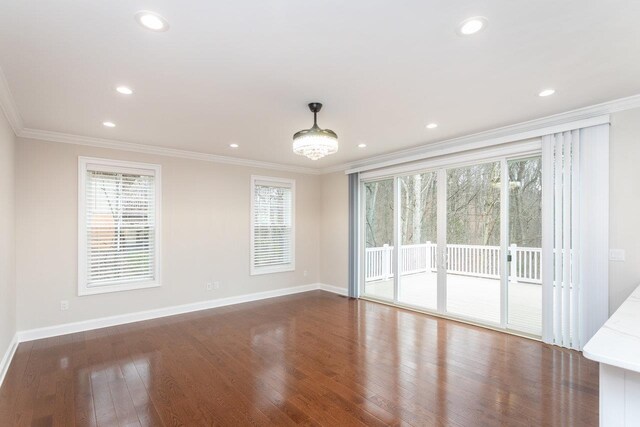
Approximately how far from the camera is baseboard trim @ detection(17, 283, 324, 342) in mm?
4203

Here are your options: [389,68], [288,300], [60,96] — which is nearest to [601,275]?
[389,68]

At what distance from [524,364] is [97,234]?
18.7 ft

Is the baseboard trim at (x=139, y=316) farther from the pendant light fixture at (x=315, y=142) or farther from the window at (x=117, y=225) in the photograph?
the pendant light fixture at (x=315, y=142)

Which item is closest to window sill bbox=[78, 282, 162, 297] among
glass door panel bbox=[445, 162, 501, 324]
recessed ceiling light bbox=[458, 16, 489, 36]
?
glass door panel bbox=[445, 162, 501, 324]

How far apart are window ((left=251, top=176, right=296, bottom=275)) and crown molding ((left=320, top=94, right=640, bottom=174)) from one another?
1.41 meters

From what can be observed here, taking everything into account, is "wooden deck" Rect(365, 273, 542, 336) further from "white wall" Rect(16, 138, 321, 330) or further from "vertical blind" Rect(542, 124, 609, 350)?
"white wall" Rect(16, 138, 321, 330)

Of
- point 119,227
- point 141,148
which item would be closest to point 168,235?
point 119,227

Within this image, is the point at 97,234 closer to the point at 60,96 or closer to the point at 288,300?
the point at 60,96

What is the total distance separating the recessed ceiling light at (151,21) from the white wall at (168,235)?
344cm

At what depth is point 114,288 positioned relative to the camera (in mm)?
4734

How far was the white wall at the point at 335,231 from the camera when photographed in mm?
6652

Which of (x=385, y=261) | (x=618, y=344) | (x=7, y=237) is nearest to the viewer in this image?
(x=618, y=344)

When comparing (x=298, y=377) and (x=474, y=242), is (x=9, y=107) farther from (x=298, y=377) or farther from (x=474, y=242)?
(x=474, y=242)

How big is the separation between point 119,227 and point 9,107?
2063 mm
